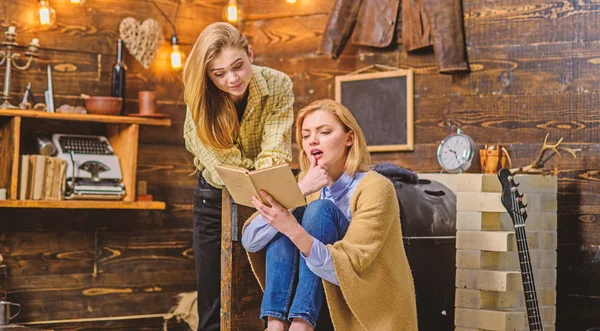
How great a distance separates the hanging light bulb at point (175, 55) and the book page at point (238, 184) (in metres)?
2.46

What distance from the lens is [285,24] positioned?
5.53 metres

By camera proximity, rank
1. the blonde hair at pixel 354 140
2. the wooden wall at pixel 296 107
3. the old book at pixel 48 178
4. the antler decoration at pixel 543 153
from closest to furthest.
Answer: the blonde hair at pixel 354 140 → the antler decoration at pixel 543 153 → the wooden wall at pixel 296 107 → the old book at pixel 48 178

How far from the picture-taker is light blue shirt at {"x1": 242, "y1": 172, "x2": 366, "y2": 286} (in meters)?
2.79

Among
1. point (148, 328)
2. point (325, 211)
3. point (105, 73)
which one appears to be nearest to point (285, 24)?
point (105, 73)

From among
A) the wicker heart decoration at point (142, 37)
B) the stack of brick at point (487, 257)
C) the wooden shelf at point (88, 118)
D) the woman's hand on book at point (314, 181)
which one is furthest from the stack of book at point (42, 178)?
the woman's hand on book at point (314, 181)

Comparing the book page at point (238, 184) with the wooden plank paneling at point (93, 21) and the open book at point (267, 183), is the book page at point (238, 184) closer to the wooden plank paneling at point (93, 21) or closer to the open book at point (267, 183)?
the open book at point (267, 183)

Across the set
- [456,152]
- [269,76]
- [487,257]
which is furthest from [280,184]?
[456,152]

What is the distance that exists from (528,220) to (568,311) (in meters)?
0.65

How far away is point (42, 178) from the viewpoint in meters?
4.78

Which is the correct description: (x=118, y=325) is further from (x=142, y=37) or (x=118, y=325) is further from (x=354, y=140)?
(x=354, y=140)

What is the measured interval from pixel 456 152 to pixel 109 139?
2079mm

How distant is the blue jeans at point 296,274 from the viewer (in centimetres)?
282

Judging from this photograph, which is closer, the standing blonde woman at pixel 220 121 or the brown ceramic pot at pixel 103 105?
the standing blonde woman at pixel 220 121

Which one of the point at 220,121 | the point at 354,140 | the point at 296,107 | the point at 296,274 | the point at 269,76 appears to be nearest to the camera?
the point at 296,274
